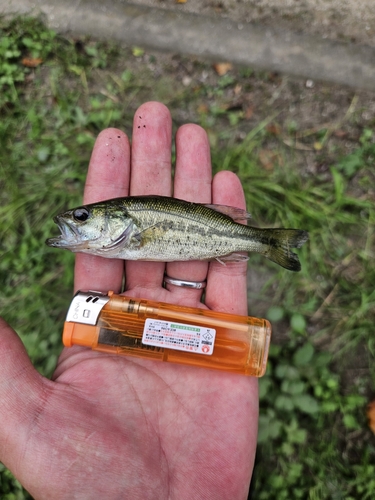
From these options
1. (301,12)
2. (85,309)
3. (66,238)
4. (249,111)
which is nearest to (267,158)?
(249,111)

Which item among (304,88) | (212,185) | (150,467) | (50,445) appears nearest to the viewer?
(50,445)

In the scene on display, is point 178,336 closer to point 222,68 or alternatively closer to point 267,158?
point 267,158

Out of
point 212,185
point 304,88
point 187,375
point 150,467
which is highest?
point 304,88

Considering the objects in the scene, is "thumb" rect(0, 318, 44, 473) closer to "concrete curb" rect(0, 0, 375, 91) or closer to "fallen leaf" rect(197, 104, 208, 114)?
"fallen leaf" rect(197, 104, 208, 114)

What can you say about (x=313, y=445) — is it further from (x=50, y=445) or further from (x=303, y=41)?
(x=303, y=41)

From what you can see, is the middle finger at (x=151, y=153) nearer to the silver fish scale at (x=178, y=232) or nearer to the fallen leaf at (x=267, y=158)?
the silver fish scale at (x=178, y=232)

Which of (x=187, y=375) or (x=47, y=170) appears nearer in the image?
(x=187, y=375)

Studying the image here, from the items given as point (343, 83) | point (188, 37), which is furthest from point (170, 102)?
point (343, 83)
